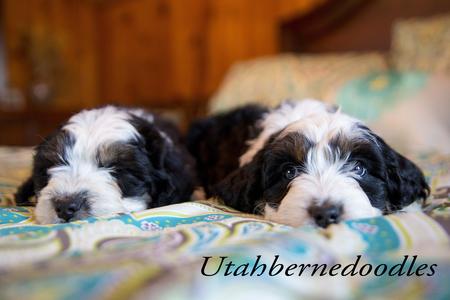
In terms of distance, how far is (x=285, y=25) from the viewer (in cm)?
555

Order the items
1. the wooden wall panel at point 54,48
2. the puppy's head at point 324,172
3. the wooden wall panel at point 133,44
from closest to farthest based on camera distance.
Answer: the puppy's head at point 324,172
the wooden wall panel at point 133,44
the wooden wall panel at point 54,48

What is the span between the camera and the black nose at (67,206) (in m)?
2.06

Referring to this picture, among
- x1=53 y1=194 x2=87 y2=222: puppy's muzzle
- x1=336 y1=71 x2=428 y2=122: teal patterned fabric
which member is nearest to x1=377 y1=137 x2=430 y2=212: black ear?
x1=53 y1=194 x2=87 y2=222: puppy's muzzle

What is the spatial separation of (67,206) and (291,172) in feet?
3.13

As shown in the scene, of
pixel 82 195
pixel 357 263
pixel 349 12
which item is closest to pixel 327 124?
pixel 357 263

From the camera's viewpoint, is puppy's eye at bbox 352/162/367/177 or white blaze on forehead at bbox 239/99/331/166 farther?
white blaze on forehead at bbox 239/99/331/166

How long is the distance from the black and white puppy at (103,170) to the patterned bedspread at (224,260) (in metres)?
0.39

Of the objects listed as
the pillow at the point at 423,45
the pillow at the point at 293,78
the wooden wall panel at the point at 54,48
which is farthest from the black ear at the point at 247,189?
the wooden wall panel at the point at 54,48

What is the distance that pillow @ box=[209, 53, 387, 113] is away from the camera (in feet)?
13.9

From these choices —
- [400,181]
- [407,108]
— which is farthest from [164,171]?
[407,108]

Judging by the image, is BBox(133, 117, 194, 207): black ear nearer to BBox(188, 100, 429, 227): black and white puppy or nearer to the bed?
BBox(188, 100, 429, 227): black and white puppy

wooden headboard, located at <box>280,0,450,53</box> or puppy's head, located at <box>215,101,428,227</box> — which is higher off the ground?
wooden headboard, located at <box>280,0,450,53</box>

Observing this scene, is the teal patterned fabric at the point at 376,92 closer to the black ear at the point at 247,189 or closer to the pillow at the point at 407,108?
the pillow at the point at 407,108

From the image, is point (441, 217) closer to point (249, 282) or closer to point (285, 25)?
point (249, 282)
